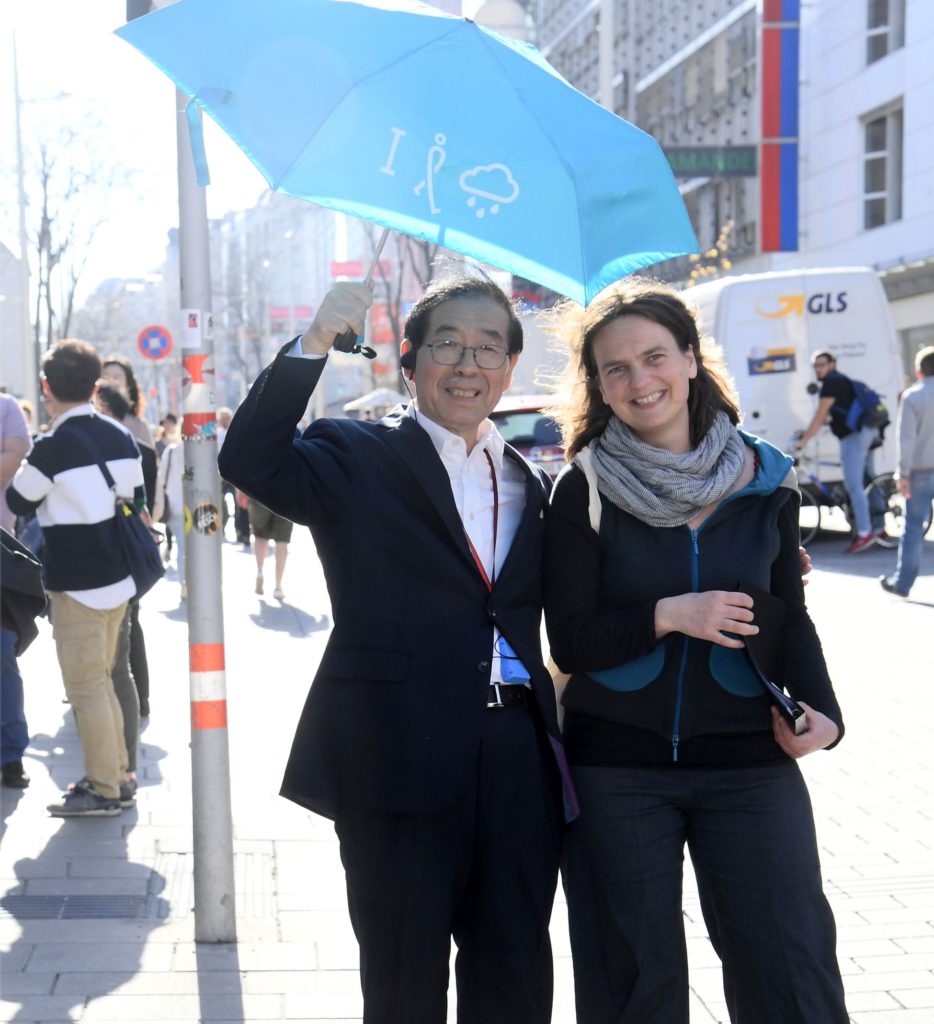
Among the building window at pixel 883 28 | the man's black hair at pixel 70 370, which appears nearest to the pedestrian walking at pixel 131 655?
the man's black hair at pixel 70 370

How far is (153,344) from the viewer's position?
22.3 m

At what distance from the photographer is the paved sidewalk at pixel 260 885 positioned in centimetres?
428

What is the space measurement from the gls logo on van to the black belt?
Result: 14951mm

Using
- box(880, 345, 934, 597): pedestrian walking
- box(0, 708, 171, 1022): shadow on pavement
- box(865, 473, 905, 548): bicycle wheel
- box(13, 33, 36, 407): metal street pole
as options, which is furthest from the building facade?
Result: box(0, 708, 171, 1022): shadow on pavement

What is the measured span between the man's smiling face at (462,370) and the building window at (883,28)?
2815cm

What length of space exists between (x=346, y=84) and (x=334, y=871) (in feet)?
11.0

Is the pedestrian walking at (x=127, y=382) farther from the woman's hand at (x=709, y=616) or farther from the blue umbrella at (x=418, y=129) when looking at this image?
the woman's hand at (x=709, y=616)

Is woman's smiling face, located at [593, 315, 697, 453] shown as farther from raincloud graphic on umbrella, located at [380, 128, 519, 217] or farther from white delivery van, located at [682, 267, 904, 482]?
white delivery van, located at [682, 267, 904, 482]

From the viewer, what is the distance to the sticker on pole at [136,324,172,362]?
22031mm

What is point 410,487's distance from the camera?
3.09 m

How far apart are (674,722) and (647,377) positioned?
2.26 ft

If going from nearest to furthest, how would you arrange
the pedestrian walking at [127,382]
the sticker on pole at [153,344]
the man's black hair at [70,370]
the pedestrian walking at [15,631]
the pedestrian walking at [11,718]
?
the pedestrian walking at [15,631] < the man's black hair at [70,370] < the pedestrian walking at [11,718] < the pedestrian walking at [127,382] < the sticker on pole at [153,344]

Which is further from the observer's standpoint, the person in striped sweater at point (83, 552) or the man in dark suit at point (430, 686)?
the person in striped sweater at point (83, 552)

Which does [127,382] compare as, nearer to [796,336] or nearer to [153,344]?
[796,336]
